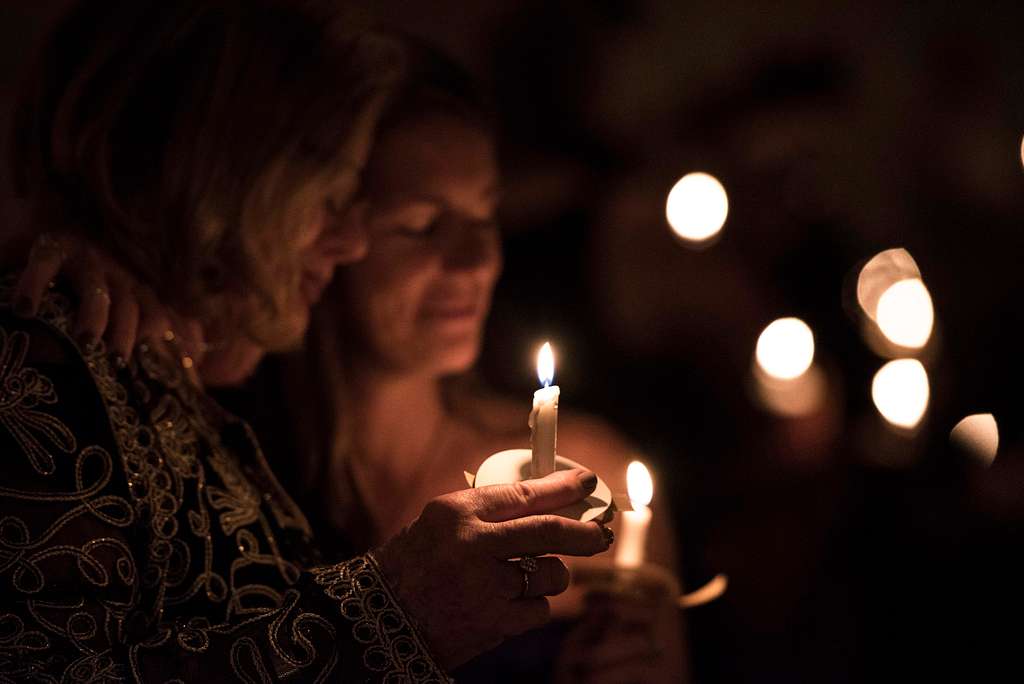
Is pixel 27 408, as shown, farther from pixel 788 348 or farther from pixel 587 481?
pixel 788 348

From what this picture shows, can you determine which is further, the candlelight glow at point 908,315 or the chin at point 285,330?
the candlelight glow at point 908,315

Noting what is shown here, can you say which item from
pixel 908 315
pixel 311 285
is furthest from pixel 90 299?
pixel 908 315

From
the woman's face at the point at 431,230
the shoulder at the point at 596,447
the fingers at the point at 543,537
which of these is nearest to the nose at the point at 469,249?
the woman's face at the point at 431,230

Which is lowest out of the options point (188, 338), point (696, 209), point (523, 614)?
point (523, 614)

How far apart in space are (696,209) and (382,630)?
4.78ft

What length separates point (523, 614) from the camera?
0.96m

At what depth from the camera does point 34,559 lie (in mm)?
951

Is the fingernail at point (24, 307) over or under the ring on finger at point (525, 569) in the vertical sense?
over

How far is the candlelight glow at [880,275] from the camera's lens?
93.8 inches

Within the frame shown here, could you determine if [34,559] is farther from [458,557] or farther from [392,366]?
[392,366]

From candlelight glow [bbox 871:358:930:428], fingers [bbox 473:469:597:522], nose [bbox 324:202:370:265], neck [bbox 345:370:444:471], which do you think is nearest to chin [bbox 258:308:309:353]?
nose [bbox 324:202:370:265]

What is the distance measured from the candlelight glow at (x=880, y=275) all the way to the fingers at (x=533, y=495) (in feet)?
5.33

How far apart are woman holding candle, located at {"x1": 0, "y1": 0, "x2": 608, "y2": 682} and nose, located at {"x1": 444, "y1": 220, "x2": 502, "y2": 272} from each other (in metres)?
0.17

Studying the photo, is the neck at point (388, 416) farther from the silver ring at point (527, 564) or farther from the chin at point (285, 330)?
the silver ring at point (527, 564)
